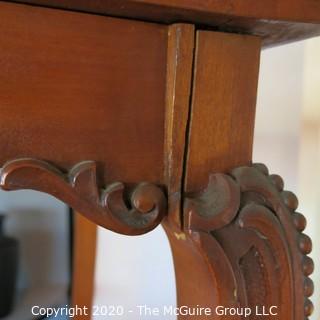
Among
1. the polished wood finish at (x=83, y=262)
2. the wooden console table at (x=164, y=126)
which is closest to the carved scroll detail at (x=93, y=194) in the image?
the wooden console table at (x=164, y=126)

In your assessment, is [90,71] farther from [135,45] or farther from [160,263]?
[160,263]

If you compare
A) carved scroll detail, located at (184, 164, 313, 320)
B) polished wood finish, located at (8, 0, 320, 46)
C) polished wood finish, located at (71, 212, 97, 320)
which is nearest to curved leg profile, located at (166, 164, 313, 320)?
carved scroll detail, located at (184, 164, 313, 320)

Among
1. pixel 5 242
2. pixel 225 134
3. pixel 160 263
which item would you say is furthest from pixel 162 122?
pixel 160 263

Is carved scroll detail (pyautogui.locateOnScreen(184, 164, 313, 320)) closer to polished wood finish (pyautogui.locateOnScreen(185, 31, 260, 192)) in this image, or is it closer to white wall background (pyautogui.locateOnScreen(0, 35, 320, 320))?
polished wood finish (pyautogui.locateOnScreen(185, 31, 260, 192))

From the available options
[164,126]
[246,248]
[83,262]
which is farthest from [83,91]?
[83,262]

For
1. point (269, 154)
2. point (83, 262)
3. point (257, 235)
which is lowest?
point (83, 262)

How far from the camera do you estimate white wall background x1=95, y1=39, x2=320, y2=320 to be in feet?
2.74

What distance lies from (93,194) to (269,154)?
1.98 feet

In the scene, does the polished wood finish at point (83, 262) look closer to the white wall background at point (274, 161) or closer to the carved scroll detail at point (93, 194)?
the white wall background at point (274, 161)

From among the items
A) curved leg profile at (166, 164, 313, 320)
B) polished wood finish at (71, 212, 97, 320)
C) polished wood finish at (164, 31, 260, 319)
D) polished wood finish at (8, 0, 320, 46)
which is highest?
polished wood finish at (8, 0, 320, 46)

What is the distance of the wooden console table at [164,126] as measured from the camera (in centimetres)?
28

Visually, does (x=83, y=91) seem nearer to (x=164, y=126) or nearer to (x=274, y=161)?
(x=164, y=126)

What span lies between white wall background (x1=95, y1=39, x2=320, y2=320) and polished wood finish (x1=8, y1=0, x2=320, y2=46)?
50 centimetres

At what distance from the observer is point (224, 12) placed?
0.30m
